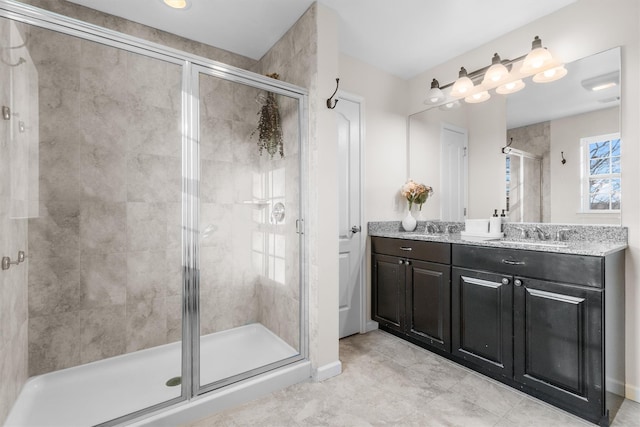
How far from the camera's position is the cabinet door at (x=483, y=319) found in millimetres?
1891

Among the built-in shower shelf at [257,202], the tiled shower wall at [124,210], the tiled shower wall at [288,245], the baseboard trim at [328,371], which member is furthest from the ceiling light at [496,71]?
the baseboard trim at [328,371]

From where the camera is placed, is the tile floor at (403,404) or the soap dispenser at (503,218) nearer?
the tile floor at (403,404)

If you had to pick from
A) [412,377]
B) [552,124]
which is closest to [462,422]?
[412,377]

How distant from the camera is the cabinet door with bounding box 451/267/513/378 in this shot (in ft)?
6.20

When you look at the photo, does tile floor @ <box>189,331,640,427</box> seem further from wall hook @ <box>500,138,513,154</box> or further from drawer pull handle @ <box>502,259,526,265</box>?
wall hook @ <box>500,138,513,154</box>

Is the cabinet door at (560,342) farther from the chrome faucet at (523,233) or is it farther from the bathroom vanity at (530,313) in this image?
the chrome faucet at (523,233)

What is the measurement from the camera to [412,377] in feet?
6.84

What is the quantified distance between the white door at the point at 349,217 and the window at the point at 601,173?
170 cm

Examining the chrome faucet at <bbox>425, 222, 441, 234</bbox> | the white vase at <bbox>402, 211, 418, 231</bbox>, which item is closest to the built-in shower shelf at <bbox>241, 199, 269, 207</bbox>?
the white vase at <bbox>402, 211, 418, 231</bbox>

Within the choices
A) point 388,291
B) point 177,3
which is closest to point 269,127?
point 177,3

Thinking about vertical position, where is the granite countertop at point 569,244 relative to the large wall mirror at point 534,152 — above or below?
below

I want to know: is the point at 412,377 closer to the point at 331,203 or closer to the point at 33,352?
the point at 331,203

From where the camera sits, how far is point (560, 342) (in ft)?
5.41

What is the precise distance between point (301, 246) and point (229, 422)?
A: 1140mm
